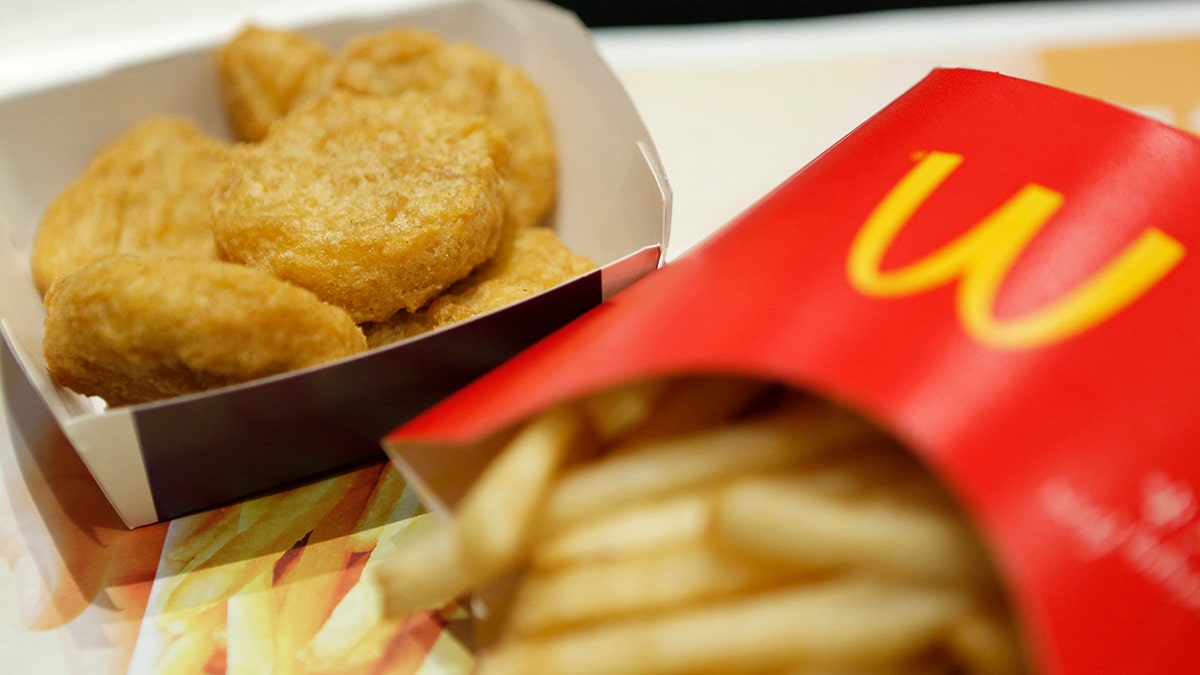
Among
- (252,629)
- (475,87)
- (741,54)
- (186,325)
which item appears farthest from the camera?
(741,54)

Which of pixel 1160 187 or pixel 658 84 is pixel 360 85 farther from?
pixel 1160 187

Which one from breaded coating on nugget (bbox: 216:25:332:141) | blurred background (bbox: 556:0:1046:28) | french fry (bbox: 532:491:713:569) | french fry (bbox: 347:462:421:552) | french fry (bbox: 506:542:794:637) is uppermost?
breaded coating on nugget (bbox: 216:25:332:141)

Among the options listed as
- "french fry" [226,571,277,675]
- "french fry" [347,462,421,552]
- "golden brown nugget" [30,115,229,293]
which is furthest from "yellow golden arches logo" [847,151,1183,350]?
"golden brown nugget" [30,115,229,293]

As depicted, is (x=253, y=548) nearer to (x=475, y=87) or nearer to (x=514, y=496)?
(x=514, y=496)

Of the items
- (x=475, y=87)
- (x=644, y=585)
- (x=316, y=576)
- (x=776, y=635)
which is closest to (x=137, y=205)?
(x=475, y=87)

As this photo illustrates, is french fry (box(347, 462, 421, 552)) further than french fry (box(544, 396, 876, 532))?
Yes

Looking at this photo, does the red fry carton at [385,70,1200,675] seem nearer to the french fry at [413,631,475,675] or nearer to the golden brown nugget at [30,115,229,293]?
the french fry at [413,631,475,675]

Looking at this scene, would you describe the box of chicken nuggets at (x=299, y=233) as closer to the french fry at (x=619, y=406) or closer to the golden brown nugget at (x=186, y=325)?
the golden brown nugget at (x=186, y=325)
